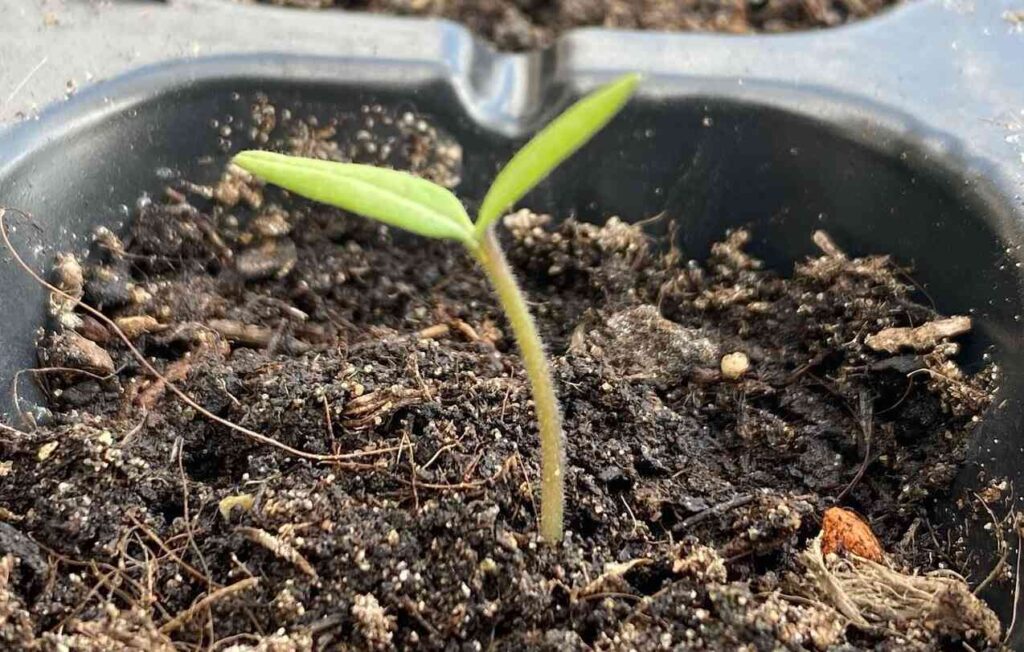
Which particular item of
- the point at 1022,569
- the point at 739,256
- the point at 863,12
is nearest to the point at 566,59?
the point at 739,256

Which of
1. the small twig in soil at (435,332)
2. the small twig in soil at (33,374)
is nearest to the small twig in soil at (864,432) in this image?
the small twig in soil at (435,332)

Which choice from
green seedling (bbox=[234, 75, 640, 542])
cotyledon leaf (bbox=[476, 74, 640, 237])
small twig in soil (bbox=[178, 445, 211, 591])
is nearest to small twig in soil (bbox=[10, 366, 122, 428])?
small twig in soil (bbox=[178, 445, 211, 591])

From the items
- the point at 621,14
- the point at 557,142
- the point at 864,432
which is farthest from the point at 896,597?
the point at 621,14

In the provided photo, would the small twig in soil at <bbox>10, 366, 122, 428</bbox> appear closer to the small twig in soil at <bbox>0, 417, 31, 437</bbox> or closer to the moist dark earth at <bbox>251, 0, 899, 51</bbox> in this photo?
the small twig in soil at <bbox>0, 417, 31, 437</bbox>

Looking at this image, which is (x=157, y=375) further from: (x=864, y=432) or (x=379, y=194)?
(x=864, y=432)

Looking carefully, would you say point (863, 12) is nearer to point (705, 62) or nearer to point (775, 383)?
point (705, 62)
